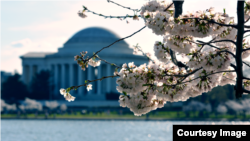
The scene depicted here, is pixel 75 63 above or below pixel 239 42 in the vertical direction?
above

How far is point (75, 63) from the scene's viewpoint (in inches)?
6102

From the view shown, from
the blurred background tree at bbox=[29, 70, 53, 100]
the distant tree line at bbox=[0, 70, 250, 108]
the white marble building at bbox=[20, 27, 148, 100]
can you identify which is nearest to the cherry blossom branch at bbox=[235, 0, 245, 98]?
the distant tree line at bbox=[0, 70, 250, 108]

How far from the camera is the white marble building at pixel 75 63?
152 m

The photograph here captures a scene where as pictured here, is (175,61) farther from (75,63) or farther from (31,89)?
(75,63)

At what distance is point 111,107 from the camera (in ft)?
402

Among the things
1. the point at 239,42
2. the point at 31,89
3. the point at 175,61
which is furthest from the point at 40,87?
the point at 239,42

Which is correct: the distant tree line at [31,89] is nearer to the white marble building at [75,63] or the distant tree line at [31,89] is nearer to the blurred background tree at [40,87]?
the blurred background tree at [40,87]

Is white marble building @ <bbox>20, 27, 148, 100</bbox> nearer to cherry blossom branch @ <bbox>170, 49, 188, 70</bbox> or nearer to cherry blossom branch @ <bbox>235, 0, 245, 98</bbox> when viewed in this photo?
cherry blossom branch @ <bbox>170, 49, 188, 70</bbox>

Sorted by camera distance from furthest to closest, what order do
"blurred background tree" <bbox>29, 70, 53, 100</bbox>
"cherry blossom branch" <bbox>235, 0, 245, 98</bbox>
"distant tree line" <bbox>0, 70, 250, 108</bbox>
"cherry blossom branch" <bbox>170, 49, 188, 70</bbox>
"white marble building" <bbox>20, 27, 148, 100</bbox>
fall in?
"white marble building" <bbox>20, 27, 148, 100</bbox> < "blurred background tree" <bbox>29, 70, 53, 100</bbox> < "distant tree line" <bbox>0, 70, 250, 108</bbox> < "cherry blossom branch" <bbox>170, 49, 188, 70</bbox> < "cherry blossom branch" <bbox>235, 0, 245, 98</bbox>

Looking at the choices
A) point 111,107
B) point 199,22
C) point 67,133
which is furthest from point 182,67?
point 111,107

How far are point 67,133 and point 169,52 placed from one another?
185 ft

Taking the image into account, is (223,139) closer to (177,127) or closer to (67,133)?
(177,127)

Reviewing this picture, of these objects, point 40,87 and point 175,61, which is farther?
point 40,87

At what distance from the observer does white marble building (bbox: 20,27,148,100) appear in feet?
499
